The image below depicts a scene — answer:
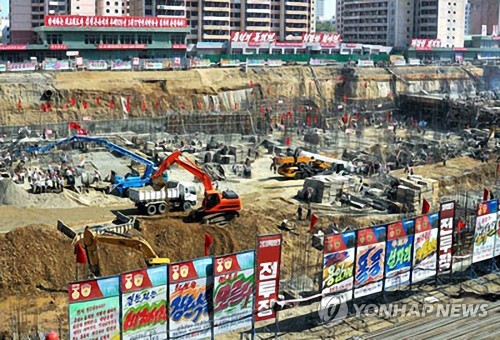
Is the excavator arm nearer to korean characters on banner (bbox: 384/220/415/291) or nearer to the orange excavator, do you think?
the orange excavator

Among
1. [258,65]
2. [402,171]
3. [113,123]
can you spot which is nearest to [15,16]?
[258,65]

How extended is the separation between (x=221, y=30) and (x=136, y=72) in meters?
32.2

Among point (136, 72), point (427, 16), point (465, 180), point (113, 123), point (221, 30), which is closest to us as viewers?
point (465, 180)

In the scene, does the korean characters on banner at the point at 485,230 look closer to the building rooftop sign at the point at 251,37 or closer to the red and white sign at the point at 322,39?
the building rooftop sign at the point at 251,37

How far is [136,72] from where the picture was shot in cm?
6838

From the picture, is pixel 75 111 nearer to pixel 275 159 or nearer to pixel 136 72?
pixel 136 72

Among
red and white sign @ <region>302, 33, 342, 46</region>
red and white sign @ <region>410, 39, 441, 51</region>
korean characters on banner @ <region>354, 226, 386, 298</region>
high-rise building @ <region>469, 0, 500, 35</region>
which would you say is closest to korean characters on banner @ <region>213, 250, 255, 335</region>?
korean characters on banner @ <region>354, 226, 386, 298</region>

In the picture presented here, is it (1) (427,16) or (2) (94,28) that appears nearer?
(2) (94,28)

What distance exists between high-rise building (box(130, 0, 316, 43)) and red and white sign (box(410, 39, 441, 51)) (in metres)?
16.1

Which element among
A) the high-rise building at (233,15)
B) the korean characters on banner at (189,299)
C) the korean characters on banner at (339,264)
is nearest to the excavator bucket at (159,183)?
the korean characters on banner at (339,264)

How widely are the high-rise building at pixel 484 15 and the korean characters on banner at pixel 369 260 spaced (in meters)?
118

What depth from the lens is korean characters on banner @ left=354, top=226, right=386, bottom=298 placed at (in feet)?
68.4

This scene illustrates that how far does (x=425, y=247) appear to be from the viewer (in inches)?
884

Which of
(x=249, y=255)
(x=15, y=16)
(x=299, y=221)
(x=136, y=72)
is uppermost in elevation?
(x=15, y=16)
